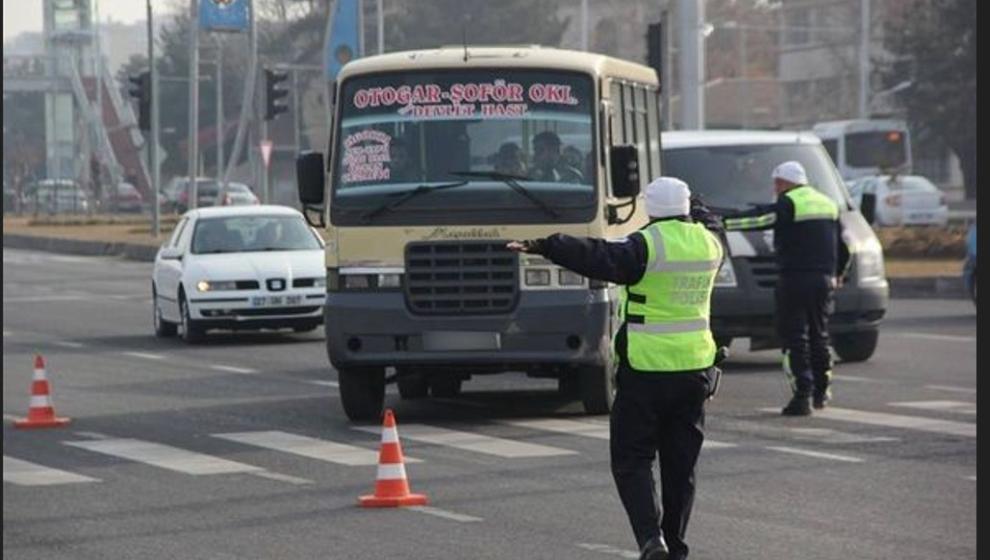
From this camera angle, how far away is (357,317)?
16797 mm

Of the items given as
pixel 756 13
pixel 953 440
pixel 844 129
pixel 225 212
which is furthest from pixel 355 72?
pixel 844 129

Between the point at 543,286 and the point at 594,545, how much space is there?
5914 mm

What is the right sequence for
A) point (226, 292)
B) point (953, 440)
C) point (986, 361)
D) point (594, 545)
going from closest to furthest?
point (986, 361) < point (594, 545) < point (953, 440) < point (226, 292)

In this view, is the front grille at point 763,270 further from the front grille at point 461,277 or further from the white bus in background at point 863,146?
the white bus in background at point 863,146

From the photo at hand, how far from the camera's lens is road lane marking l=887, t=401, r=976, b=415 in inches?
691

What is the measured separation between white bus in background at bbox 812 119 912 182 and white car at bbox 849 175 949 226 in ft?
34.1

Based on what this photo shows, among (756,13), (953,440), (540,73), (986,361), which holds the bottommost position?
(953,440)

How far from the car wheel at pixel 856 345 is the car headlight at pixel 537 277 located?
18.9 feet

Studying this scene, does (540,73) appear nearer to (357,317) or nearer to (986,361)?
(357,317)

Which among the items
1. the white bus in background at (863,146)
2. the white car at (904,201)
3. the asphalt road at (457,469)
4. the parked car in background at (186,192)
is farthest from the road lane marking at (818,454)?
the white bus in background at (863,146)

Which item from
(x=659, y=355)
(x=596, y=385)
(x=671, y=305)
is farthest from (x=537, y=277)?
(x=659, y=355)

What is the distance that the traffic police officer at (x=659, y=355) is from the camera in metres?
9.74

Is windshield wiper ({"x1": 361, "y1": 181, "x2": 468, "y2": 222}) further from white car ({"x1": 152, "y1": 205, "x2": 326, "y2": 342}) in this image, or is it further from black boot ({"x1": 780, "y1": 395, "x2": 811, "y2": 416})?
white car ({"x1": 152, "y1": 205, "x2": 326, "y2": 342})

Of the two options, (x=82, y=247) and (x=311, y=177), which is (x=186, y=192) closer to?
(x=82, y=247)
